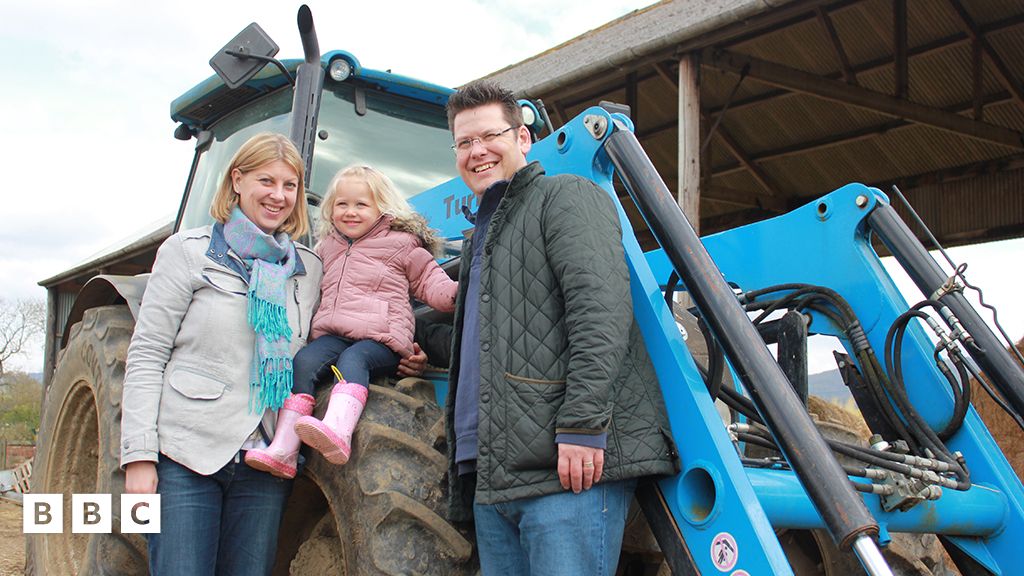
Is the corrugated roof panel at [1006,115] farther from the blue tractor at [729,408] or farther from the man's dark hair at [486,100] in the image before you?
the man's dark hair at [486,100]

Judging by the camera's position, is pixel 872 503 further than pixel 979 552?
No

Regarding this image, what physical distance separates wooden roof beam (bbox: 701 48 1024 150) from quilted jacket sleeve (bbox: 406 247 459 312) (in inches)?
279

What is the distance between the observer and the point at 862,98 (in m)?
9.82

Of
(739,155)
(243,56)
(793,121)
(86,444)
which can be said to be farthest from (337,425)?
(739,155)

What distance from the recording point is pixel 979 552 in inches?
103

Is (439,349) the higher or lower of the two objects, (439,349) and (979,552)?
the higher

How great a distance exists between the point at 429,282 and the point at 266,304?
1.58 ft

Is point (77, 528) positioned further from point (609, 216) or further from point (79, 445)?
point (609, 216)

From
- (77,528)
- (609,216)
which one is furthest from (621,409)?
(77,528)

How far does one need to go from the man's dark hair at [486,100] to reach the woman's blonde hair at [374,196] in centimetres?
49

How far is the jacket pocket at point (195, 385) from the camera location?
252 cm

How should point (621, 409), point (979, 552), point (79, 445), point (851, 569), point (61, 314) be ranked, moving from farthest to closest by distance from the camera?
point (61, 314)
point (79, 445)
point (851, 569)
point (979, 552)
point (621, 409)

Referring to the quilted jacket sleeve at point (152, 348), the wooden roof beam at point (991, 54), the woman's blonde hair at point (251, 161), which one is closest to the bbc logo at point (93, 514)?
the quilted jacket sleeve at point (152, 348)

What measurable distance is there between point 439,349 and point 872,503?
51.2 inches
